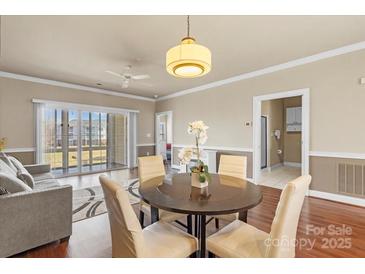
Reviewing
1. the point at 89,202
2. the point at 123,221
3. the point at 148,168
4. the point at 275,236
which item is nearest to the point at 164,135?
the point at 89,202

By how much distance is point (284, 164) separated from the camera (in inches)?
278

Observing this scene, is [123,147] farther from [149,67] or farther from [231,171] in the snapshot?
[231,171]

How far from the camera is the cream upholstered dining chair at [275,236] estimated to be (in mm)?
1153

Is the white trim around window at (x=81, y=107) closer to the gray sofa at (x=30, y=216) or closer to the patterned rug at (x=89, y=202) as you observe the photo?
the patterned rug at (x=89, y=202)

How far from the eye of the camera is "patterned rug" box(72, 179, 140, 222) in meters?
2.90

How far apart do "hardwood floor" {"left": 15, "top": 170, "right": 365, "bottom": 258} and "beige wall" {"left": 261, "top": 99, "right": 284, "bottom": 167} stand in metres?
3.26

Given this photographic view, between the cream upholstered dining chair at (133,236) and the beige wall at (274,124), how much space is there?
18.3 feet

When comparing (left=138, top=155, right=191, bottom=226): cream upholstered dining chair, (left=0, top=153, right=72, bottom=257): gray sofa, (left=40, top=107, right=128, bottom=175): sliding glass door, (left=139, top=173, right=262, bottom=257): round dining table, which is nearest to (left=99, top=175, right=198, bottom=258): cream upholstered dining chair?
(left=139, top=173, right=262, bottom=257): round dining table

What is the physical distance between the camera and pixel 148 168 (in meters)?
2.56

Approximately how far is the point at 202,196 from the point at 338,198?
3.20 metres

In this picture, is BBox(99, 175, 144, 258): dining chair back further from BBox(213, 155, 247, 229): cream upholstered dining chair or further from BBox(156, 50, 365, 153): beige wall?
BBox(156, 50, 365, 153): beige wall

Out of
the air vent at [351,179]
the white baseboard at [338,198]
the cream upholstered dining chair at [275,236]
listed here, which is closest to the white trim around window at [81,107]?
the cream upholstered dining chair at [275,236]

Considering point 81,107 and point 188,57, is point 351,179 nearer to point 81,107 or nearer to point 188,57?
point 188,57
